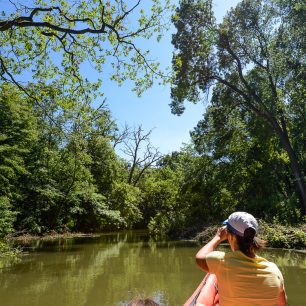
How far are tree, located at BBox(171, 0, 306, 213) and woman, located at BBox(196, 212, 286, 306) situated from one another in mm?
16973

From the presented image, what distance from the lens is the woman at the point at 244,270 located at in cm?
265

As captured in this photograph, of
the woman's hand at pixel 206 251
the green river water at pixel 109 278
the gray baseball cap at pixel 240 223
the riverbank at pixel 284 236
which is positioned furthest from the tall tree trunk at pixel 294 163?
the gray baseball cap at pixel 240 223

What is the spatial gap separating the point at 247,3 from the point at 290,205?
34.4ft

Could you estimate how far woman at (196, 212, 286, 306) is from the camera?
2654mm

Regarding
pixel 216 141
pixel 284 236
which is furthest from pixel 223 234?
pixel 216 141

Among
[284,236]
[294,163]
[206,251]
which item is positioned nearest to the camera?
[206,251]

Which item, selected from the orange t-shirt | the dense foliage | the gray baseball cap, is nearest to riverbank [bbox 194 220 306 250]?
the dense foliage

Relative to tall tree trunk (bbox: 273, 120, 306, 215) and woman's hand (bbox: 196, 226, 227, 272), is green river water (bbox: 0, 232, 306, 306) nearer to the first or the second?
tall tree trunk (bbox: 273, 120, 306, 215)

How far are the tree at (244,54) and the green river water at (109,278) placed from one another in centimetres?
877

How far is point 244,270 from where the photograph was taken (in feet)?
8.75

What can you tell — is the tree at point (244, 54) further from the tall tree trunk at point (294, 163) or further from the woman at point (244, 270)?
the woman at point (244, 270)

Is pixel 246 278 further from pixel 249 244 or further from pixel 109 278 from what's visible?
pixel 109 278

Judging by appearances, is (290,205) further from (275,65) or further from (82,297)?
(82,297)

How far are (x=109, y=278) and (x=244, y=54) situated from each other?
1441 cm
